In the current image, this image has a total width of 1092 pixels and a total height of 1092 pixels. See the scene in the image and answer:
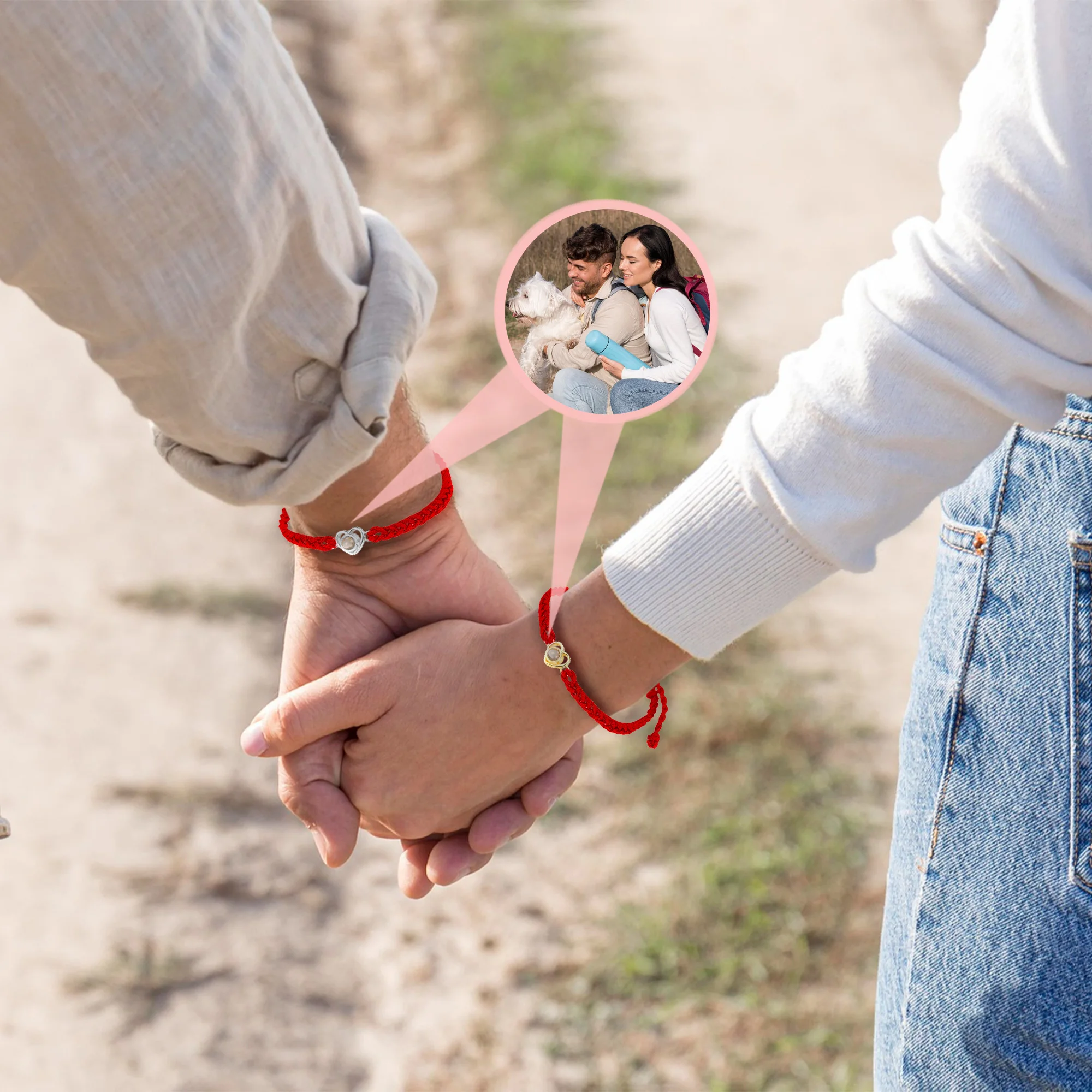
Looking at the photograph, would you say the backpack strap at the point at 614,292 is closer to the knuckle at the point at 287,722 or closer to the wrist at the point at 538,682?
the wrist at the point at 538,682

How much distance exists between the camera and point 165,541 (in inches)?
143

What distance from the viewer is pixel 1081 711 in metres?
1.11

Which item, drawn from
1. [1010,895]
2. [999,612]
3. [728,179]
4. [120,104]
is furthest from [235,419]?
[728,179]

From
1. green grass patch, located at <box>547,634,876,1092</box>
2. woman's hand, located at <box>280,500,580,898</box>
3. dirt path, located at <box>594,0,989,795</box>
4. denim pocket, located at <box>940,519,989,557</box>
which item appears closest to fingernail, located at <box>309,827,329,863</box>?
woman's hand, located at <box>280,500,580,898</box>

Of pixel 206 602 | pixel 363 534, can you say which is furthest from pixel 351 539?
pixel 206 602

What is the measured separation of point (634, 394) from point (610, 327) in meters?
0.08

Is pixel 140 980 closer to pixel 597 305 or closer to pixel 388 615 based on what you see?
pixel 388 615

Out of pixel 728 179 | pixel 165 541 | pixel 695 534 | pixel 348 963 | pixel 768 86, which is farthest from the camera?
pixel 768 86

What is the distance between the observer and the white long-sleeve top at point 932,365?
0.94 meters

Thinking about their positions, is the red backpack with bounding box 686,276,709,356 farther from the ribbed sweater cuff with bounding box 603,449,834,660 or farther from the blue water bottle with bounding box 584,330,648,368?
the ribbed sweater cuff with bounding box 603,449,834,660

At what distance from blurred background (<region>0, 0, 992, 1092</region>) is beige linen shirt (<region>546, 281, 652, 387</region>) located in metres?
1.46

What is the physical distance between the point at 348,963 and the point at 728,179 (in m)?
4.23

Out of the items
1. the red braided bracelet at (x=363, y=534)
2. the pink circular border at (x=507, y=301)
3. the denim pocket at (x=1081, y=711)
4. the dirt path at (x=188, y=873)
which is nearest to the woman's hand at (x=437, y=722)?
the red braided bracelet at (x=363, y=534)

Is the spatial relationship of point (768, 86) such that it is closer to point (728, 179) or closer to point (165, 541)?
point (728, 179)
